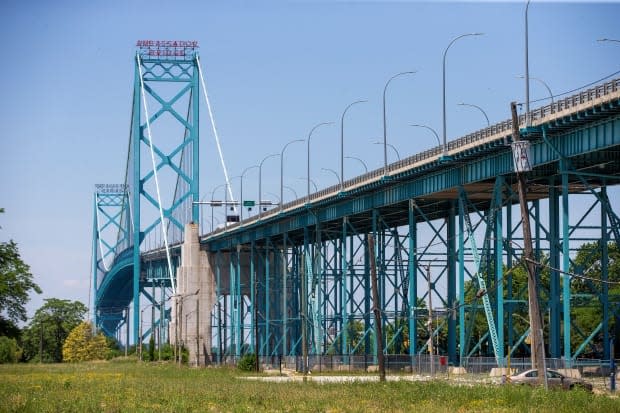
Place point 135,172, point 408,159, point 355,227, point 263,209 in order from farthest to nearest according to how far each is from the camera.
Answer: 1. point 135,172
2. point 263,209
3. point 355,227
4. point 408,159

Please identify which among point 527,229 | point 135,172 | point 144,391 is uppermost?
point 135,172

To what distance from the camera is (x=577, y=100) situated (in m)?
61.1

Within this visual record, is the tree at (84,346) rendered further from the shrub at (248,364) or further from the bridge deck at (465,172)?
the shrub at (248,364)

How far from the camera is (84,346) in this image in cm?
18688

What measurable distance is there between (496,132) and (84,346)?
126317mm

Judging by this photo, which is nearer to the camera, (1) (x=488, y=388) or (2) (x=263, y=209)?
(1) (x=488, y=388)

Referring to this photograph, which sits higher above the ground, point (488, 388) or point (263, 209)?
point (263, 209)

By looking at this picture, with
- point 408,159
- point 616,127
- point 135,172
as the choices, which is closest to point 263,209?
point 135,172

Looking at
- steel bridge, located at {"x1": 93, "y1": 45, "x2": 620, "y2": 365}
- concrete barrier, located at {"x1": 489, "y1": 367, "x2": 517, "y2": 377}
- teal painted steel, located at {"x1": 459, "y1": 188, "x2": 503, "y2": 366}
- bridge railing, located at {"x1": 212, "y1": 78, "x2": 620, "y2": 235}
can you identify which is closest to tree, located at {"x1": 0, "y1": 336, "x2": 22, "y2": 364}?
steel bridge, located at {"x1": 93, "y1": 45, "x2": 620, "y2": 365}

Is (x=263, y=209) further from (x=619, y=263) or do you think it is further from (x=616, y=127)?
(x=616, y=127)

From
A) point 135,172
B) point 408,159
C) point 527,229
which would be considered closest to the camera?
point 527,229

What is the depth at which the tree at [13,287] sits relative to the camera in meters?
85.0

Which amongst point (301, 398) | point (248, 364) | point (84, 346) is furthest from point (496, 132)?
point (84, 346)

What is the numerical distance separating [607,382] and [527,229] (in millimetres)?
12194
